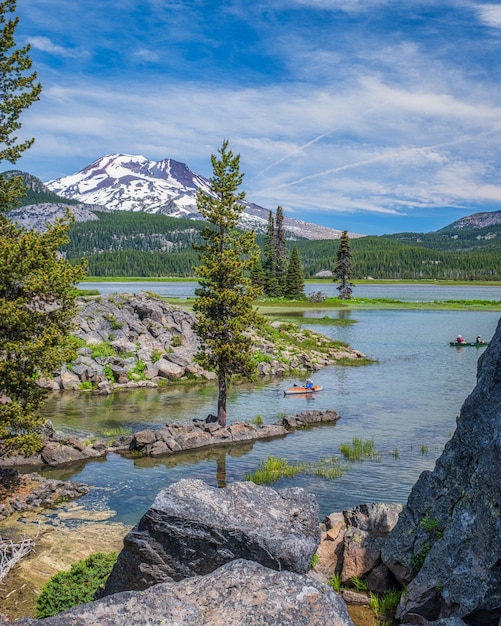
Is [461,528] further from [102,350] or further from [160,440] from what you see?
[102,350]

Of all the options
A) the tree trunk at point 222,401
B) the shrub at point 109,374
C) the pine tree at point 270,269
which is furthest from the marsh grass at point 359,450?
the pine tree at point 270,269

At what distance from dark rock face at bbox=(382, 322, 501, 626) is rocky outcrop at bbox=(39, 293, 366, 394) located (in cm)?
3912

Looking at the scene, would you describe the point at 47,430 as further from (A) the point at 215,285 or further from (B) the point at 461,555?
(B) the point at 461,555

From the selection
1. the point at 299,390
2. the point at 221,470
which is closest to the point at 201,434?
the point at 221,470

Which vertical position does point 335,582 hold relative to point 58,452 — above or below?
above

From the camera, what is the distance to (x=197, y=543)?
41.6 feet

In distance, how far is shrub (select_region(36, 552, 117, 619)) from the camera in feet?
45.3

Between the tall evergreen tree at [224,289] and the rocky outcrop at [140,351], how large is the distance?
17.0 m

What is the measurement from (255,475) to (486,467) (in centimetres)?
1712

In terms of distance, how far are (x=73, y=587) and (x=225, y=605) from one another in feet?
27.7

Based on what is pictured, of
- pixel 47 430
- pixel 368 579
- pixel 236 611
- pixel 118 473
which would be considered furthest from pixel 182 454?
pixel 236 611

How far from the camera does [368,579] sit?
15078 millimetres

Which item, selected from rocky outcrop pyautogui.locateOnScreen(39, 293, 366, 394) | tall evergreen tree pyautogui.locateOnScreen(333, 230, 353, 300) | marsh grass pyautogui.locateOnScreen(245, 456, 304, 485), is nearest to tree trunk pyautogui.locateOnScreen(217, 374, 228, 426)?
marsh grass pyautogui.locateOnScreen(245, 456, 304, 485)

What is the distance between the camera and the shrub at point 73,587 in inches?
544
